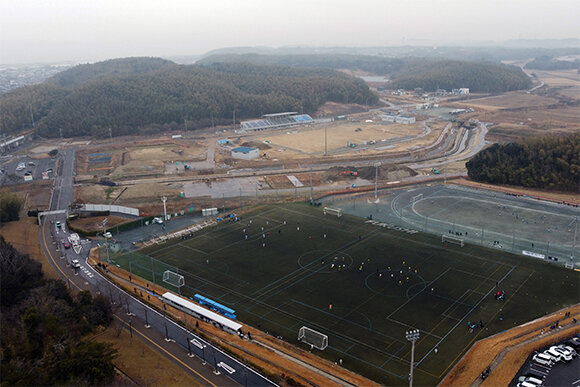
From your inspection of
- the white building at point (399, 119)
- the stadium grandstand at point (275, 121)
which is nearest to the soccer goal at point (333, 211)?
the stadium grandstand at point (275, 121)

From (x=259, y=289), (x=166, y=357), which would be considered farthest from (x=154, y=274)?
(x=166, y=357)

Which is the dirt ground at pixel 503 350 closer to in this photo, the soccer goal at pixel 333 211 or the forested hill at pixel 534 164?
the soccer goal at pixel 333 211

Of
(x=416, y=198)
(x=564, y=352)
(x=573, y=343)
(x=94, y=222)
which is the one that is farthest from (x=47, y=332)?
(x=416, y=198)

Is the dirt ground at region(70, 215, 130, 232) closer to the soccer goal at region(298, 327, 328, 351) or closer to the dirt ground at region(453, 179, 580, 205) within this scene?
the soccer goal at region(298, 327, 328, 351)

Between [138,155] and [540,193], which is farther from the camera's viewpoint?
[138,155]

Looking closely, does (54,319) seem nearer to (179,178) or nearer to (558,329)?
(558,329)

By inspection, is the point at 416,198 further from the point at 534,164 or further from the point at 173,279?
the point at 173,279
